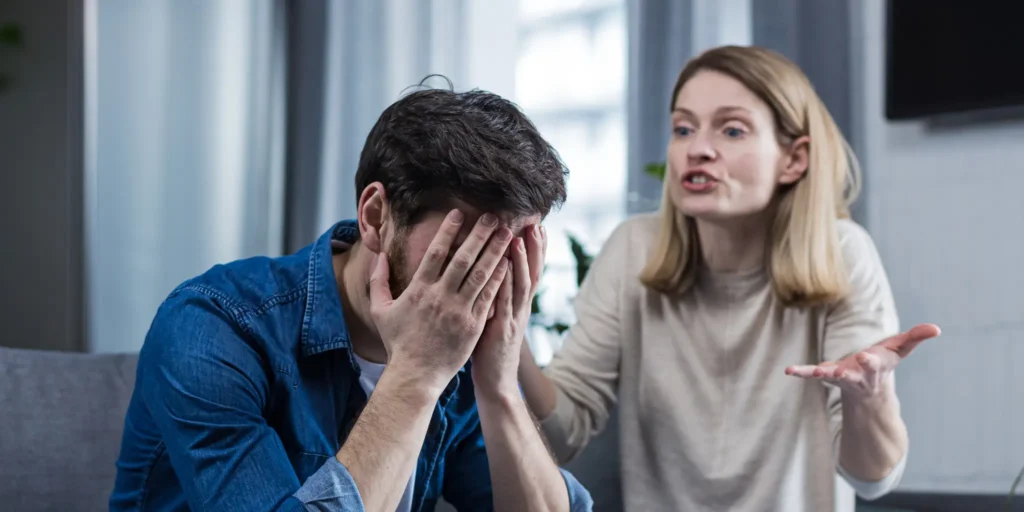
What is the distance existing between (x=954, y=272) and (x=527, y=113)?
1.74 metres

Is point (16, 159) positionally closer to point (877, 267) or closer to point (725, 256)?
point (725, 256)

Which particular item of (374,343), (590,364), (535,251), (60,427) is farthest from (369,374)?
(590,364)

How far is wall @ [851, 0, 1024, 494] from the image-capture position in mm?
2164

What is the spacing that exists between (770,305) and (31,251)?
8.42 ft

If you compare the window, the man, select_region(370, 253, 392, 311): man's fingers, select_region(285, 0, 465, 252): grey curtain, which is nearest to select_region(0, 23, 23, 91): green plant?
select_region(285, 0, 465, 252): grey curtain

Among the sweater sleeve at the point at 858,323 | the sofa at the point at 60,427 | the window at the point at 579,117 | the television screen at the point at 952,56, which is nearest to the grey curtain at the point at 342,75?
the window at the point at 579,117

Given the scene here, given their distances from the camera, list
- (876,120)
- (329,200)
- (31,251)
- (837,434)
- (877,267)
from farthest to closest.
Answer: (329,200), (31,251), (876,120), (877,267), (837,434)

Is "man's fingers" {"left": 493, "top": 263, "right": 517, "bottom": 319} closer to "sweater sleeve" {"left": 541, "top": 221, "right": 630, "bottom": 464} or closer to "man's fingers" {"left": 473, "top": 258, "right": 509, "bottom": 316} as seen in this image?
"man's fingers" {"left": 473, "top": 258, "right": 509, "bottom": 316}

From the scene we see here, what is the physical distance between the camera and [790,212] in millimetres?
1649

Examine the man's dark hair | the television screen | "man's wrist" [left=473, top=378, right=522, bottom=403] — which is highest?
the television screen

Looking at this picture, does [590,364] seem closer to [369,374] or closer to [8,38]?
[369,374]

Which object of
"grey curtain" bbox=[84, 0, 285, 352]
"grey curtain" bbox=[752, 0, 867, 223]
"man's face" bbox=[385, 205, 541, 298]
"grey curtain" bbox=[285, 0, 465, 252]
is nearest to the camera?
"man's face" bbox=[385, 205, 541, 298]

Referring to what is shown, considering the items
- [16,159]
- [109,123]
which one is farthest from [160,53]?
[16,159]

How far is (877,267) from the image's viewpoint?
164cm
